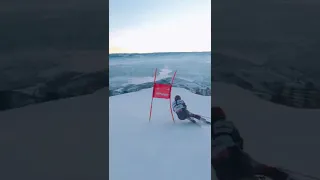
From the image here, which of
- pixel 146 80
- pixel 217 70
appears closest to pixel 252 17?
pixel 217 70

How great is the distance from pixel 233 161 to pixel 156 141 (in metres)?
0.66

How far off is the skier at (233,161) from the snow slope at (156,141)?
8cm

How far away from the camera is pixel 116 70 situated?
2383 mm

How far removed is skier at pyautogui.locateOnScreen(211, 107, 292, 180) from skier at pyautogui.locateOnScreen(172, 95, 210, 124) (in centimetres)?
24

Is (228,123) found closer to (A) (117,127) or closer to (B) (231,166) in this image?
(B) (231,166)

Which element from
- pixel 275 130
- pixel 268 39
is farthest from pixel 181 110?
pixel 268 39

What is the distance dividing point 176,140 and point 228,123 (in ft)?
1.47

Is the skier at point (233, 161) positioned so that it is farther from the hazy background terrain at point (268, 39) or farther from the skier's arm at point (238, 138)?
the hazy background terrain at point (268, 39)

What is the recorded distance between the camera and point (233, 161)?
239 centimetres

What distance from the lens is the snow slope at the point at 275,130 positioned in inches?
93.0

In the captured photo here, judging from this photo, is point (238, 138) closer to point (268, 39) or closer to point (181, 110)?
point (181, 110)
